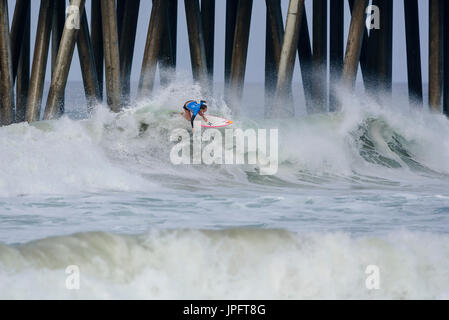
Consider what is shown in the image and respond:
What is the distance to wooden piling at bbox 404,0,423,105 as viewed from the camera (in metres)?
14.1

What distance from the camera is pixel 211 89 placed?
12898 mm

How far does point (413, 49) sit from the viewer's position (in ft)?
46.6

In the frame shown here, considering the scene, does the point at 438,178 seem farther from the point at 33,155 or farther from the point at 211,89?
the point at 33,155

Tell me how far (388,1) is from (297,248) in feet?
27.5

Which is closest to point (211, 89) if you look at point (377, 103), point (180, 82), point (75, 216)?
point (180, 82)

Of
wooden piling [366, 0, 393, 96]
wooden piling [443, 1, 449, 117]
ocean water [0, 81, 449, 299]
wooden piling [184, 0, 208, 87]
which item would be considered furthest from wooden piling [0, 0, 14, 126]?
wooden piling [443, 1, 449, 117]

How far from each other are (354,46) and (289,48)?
0.95 m

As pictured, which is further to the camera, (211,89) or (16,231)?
(211,89)

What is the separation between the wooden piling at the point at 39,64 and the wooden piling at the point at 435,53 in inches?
240

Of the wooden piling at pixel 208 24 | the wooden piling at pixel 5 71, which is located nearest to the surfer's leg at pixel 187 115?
the wooden piling at pixel 208 24

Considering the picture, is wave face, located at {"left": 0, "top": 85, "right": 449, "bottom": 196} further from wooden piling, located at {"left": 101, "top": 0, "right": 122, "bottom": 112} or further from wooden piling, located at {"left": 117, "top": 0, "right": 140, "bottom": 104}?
wooden piling, located at {"left": 117, "top": 0, "right": 140, "bottom": 104}

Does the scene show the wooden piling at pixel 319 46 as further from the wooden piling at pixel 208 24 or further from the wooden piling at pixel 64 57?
the wooden piling at pixel 64 57

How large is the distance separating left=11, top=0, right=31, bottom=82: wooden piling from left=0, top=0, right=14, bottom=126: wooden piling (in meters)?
1.18

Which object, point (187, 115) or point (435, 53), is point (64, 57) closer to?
point (187, 115)
